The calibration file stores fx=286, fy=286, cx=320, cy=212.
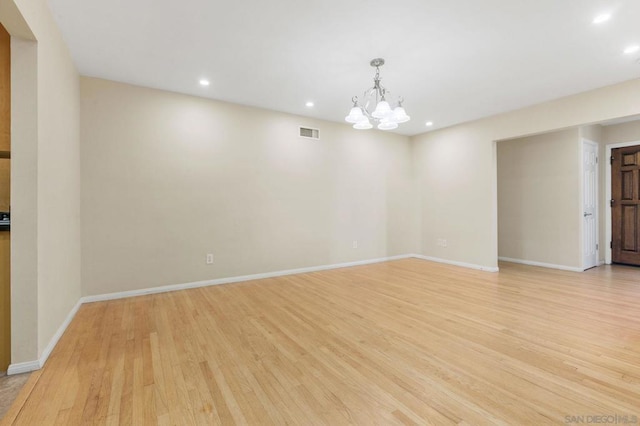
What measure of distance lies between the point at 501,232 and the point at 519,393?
16.5ft


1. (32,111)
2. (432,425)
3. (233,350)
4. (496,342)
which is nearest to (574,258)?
(496,342)

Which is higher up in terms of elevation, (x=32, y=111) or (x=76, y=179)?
(x=32, y=111)

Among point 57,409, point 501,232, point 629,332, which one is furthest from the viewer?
point 501,232

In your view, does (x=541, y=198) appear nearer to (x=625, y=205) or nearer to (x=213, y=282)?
(x=625, y=205)

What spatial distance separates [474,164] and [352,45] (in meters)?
3.58

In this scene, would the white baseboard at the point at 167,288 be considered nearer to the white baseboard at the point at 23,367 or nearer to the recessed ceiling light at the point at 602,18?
the white baseboard at the point at 23,367

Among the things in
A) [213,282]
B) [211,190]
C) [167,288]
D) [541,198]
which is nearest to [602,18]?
[541,198]

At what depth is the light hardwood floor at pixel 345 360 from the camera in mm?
1588

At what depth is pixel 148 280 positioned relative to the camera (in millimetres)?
3742

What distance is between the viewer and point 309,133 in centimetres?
505

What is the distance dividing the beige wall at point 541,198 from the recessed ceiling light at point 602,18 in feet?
10.3

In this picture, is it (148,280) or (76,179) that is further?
(148,280)

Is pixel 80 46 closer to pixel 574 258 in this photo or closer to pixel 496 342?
pixel 496 342

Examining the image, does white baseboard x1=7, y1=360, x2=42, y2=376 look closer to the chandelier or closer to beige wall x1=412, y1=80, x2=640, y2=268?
the chandelier
